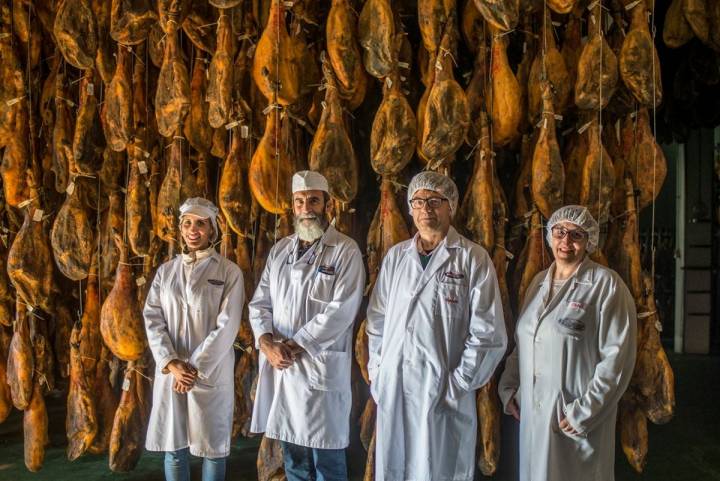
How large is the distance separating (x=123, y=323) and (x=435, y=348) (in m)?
2.11

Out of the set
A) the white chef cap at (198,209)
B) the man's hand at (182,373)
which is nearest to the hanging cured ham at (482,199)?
the white chef cap at (198,209)

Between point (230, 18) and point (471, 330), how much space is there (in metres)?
2.57

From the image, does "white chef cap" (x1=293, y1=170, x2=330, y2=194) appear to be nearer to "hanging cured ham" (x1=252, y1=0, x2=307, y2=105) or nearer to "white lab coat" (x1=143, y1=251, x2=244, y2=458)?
"white lab coat" (x1=143, y1=251, x2=244, y2=458)

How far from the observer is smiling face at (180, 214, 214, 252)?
10.5 feet

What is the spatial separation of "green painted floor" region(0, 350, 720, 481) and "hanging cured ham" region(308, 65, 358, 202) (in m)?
1.90

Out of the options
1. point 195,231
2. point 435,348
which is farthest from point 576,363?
point 195,231

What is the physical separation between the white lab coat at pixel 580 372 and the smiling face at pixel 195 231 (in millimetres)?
1809

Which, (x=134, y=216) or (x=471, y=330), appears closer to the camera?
(x=471, y=330)

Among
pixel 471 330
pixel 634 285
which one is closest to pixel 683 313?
pixel 634 285

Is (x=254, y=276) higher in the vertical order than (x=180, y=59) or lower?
lower

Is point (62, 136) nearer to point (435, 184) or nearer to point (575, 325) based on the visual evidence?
point (435, 184)

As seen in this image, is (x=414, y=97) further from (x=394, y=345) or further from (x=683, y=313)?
(x=683, y=313)

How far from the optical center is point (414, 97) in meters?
4.15

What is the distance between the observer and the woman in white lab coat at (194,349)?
3094 millimetres
